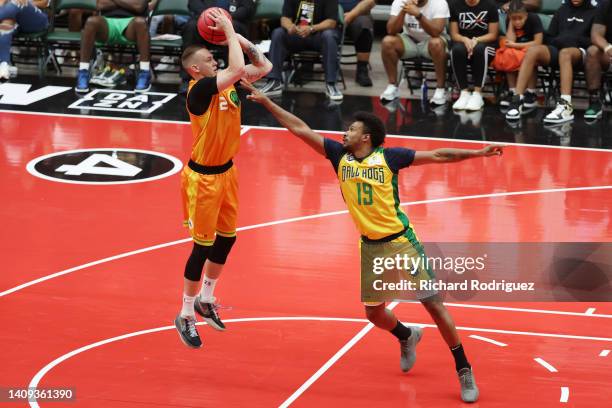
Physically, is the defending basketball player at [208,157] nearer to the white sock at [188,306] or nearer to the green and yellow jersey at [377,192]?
the white sock at [188,306]

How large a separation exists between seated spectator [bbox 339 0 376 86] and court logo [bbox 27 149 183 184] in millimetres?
4360

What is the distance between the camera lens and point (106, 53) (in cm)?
1608

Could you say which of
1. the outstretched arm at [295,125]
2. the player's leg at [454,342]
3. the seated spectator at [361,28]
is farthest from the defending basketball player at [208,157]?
the seated spectator at [361,28]

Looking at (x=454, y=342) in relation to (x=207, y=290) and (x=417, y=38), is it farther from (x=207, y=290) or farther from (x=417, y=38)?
(x=417, y=38)

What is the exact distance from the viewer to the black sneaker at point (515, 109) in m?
13.9

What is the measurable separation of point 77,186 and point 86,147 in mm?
1420

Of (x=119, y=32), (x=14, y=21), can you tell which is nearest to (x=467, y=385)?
(x=119, y=32)

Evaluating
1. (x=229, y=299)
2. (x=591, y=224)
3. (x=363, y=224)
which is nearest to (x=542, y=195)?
(x=591, y=224)

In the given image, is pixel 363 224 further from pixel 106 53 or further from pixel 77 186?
pixel 106 53

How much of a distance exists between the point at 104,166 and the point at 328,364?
527cm

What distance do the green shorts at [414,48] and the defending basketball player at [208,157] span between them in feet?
23.9

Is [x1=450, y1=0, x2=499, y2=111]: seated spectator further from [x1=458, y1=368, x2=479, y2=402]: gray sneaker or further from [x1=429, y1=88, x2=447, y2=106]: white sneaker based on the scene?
[x1=458, y1=368, x2=479, y2=402]: gray sneaker

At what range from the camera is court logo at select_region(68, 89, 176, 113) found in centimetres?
1423

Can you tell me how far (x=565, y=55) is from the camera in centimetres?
1379
